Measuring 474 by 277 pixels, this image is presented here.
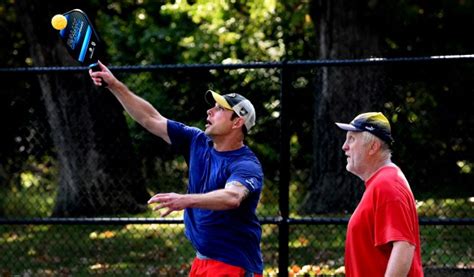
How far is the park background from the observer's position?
7.53 metres

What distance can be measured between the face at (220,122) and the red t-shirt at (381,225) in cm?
127

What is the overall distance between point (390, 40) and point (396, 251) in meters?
9.62

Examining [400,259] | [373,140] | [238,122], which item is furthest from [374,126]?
[238,122]

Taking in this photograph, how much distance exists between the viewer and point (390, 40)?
13766 mm

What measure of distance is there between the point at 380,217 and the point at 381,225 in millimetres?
41

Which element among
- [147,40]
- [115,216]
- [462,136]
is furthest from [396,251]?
[147,40]

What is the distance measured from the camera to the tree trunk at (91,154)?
28.2 feet

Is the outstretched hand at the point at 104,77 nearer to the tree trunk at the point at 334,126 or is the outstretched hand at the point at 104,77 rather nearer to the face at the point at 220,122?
the face at the point at 220,122

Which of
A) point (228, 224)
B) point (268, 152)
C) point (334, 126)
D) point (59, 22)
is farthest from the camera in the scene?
point (334, 126)

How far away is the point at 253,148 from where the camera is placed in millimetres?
8172

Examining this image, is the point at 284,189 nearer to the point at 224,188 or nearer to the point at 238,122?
the point at 238,122

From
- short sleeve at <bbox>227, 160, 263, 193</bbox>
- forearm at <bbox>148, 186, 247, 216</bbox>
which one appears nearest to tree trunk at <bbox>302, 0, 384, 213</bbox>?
short sleeve at <bbox>227, 160, 263, 193</bbox>

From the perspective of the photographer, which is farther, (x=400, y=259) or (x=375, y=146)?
(x=375, y=146)

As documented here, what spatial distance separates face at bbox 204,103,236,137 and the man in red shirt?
109 centimetres
